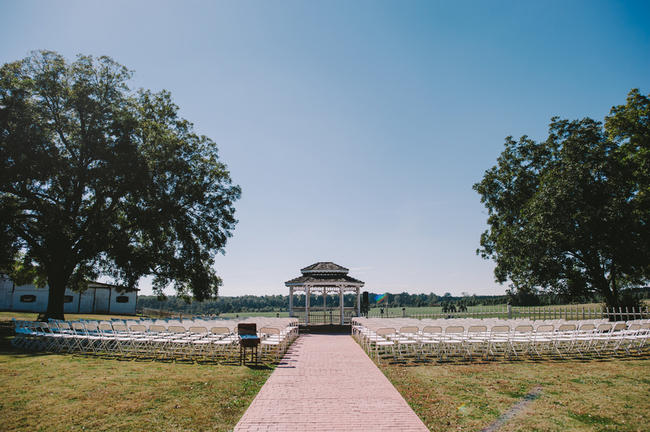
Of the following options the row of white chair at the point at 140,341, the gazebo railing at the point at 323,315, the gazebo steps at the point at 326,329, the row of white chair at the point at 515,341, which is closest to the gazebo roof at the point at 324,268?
the gazebo railing at the point at 323,315

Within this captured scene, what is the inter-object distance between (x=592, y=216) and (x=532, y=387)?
57.2ft

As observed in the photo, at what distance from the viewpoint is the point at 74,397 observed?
6070 mm

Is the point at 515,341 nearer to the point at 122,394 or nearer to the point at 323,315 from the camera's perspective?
the point at 122,394

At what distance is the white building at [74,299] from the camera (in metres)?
32.7

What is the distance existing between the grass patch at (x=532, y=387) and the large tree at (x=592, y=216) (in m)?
13.3

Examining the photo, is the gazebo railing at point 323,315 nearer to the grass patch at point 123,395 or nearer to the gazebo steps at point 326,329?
the gazebo steps at point 326,329

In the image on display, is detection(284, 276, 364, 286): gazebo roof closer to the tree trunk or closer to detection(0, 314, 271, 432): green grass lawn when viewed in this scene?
detection(0, 314, 271, 432): green grass lawn

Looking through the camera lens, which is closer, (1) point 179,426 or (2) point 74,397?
(1) point 179,426

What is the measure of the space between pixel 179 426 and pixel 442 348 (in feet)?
26.1

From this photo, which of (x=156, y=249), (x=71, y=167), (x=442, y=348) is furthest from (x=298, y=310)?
(x=71, y=167)

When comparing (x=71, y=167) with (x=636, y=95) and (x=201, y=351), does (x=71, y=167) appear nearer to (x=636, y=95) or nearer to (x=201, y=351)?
(x=201, y=351)

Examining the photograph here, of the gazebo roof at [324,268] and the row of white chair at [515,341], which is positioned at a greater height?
the gazebo roof at [324,268]

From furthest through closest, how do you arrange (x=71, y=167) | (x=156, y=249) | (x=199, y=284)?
1. (x=199, y=284)
2. (x=156, y=249)
3. (x=71, y=167)

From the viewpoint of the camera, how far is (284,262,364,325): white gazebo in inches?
824
